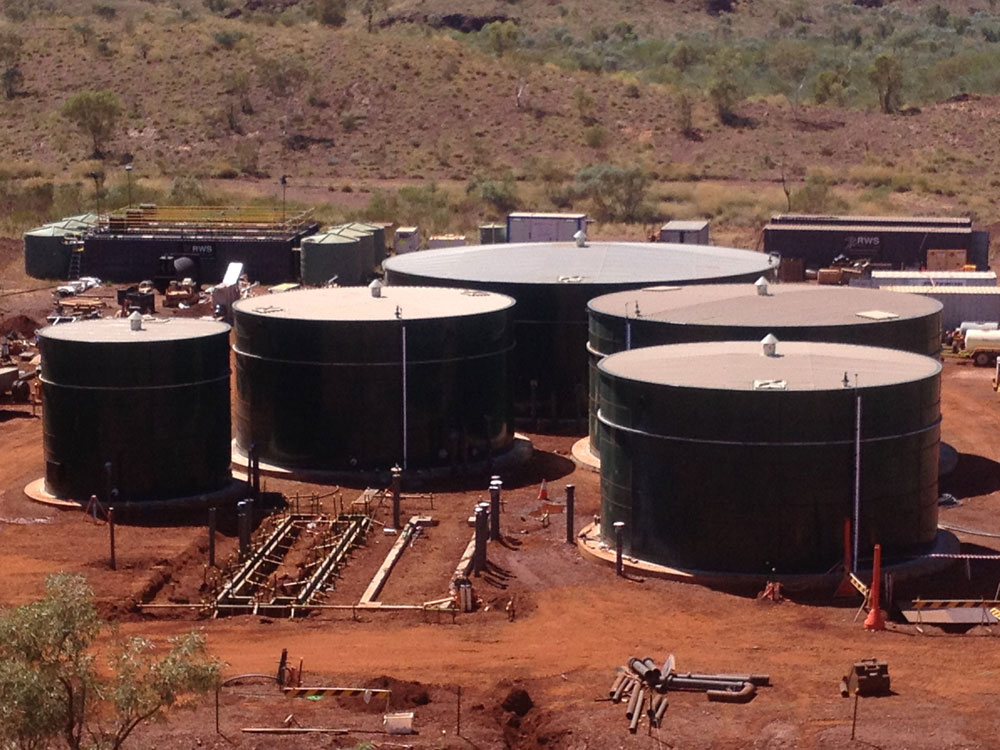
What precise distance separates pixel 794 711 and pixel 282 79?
9798cm

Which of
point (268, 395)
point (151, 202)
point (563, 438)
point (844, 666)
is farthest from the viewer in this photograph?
point (151, 202)

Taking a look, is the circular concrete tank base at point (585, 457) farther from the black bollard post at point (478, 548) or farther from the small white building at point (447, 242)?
the small white building at point (447, 242)

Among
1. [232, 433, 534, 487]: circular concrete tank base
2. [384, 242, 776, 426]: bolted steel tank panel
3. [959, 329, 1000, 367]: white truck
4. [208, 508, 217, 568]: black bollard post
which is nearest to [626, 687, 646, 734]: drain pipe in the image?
[208, 508, 217, 568]: black bollard post

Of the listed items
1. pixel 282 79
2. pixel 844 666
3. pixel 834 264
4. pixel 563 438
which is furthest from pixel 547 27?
pixel 844 666

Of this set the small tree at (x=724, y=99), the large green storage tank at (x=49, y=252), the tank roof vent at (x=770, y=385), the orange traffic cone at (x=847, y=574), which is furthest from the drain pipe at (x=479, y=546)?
the small tree at (x=724, y=99)

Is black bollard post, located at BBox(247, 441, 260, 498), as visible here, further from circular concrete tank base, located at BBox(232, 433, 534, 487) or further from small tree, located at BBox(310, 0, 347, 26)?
small tree, located at BBox(310, 0, 347, 26)

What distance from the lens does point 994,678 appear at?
1031 inches

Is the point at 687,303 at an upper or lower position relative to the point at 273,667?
upper

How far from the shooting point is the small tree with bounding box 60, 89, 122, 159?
108 metres

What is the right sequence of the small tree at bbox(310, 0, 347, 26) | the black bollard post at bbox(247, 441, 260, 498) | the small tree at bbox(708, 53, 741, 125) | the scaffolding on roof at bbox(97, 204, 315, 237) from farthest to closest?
the small tree at bbox(310, 0, 347, 26) < the small tree at bbox(708, 53, 741, 125) < the scaffolding on roof at bbox(97, 204, 315, 237) < the black bollard post at bbox(247, 441, 260, 498)

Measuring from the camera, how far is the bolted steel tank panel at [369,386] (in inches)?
1601

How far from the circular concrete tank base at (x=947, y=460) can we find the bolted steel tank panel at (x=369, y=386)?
1022 centimetres

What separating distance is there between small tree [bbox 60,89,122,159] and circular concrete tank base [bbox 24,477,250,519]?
72555mm

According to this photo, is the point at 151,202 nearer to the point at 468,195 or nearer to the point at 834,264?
the point at 468,195
